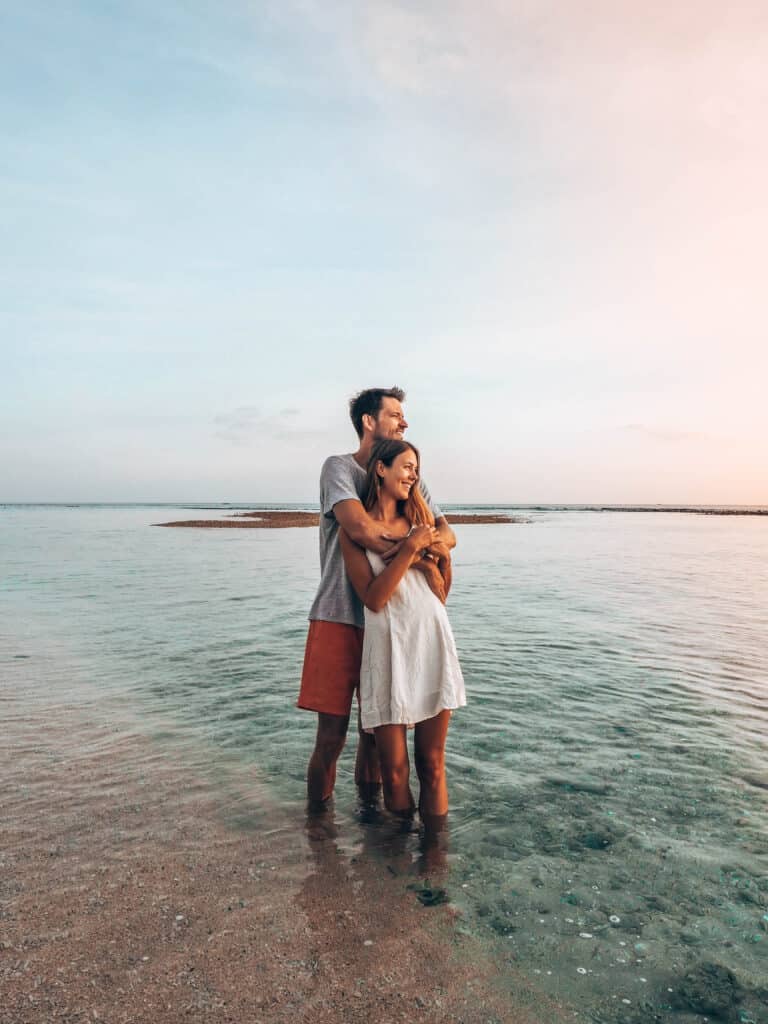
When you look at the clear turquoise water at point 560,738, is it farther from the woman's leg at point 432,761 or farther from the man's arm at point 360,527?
the man's arm at point 360,527

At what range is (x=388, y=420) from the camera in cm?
404

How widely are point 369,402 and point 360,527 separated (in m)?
0.90

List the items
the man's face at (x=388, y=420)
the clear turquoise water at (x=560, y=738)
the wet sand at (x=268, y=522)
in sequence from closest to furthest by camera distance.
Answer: the clear turquoise water at (x=560, y=738)
the man's face at (x=388, y=420)
the wet sand at (x=268, y=522)

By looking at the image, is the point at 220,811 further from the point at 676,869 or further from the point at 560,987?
the point at 676,869

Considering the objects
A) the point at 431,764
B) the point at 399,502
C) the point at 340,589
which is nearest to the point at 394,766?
the point at 431,764

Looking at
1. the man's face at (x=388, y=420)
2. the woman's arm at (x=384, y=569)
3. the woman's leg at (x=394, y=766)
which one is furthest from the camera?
the man's face at (x=388, y=420)

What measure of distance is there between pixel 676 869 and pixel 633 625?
7.86 meters

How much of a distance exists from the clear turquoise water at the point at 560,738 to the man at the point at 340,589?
2.92 ft

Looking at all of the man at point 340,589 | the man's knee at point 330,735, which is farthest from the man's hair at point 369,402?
the man's knee at point 330,735

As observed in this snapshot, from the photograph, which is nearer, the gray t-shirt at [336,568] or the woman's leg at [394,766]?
the woman's leg at [394,766]

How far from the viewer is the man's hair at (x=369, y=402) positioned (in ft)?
13.4

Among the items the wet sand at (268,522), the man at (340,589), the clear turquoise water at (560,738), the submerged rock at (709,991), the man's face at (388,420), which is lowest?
the submerged rock at (709,991)

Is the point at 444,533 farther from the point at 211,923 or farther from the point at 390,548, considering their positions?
the point at 211,923

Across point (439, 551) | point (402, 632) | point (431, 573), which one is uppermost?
point (439, 551)
